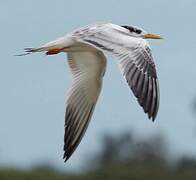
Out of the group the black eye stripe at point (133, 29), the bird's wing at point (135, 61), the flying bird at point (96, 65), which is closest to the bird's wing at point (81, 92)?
the flying bird at point (96, 65)

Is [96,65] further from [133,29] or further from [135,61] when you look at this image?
[135,61]

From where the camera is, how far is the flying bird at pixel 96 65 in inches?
426

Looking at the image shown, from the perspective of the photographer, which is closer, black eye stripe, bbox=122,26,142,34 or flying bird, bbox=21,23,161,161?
flying bird, bbox=21,23,161,161

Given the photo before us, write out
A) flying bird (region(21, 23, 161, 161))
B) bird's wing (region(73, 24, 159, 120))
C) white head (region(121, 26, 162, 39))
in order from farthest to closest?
white head (region(121, 26, 162, 39)) → flying bird (region(21, 23, 161, 161)) → bird's wing (region(73, 24, 159, 120))

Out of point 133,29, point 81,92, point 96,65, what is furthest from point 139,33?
point 81,92

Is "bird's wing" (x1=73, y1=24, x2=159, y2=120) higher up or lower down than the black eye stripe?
higher up

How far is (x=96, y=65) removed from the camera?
42.0ft

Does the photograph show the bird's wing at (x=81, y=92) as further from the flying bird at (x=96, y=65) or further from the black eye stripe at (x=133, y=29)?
the black eye stripe at (x=133, y=29)

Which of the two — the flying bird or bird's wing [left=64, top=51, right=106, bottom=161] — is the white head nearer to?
the flying bird

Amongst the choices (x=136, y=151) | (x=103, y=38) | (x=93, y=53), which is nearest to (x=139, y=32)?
(x=93, y=53)

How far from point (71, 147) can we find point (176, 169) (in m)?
5.24

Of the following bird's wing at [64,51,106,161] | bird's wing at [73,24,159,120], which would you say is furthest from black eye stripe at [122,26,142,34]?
bird's wing at [73,24,159,120]

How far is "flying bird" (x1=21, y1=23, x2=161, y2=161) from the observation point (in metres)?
A: 10.8

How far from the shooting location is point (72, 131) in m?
12.6
